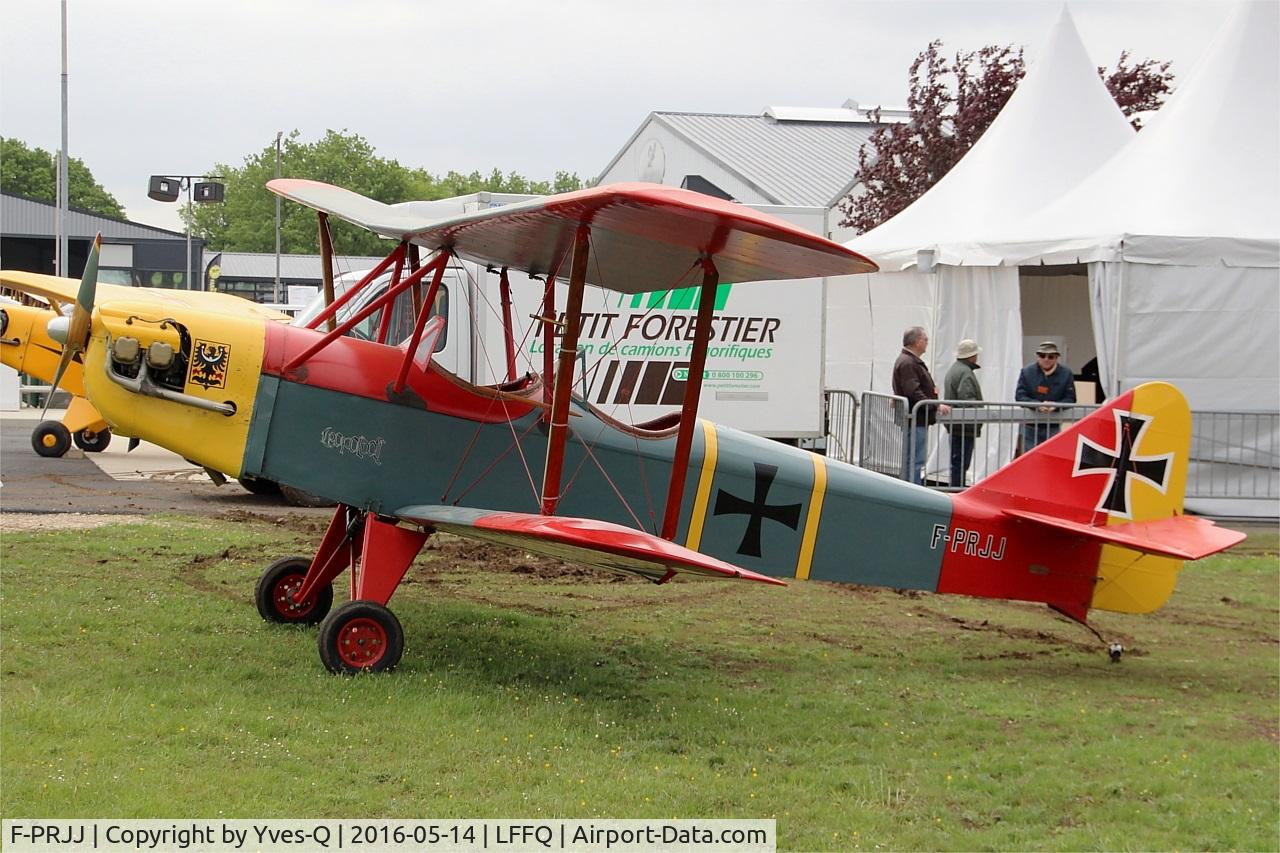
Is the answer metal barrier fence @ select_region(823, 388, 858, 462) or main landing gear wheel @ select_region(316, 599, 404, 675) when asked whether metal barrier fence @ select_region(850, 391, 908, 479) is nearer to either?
metal barrier fence @ select_region(823, 388, 858, 462)

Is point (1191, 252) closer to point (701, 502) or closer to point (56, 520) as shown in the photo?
point (701, 502)

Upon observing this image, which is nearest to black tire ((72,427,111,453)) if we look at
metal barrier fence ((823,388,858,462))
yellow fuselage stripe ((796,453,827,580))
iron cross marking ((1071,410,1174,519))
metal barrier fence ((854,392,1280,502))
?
metal barrier fence ((823,388,858,462))

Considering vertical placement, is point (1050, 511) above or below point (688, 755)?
above

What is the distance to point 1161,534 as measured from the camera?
763 cm

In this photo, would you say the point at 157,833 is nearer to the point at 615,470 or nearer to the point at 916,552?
the point at 615,470

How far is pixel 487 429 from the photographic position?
23.1ft

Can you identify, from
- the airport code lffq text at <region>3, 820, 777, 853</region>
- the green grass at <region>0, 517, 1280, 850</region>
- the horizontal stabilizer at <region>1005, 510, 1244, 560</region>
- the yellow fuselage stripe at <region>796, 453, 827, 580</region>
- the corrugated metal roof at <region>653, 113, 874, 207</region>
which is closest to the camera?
the airport code lffq text at <region>3, 820, 777, 853</region>

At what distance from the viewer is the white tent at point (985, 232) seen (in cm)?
1460

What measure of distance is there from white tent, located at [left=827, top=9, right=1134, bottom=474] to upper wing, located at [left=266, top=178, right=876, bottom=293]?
25.9 ft

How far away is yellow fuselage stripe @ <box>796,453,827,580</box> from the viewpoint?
7582 mm

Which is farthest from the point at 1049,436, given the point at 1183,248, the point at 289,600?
the point at 289,600

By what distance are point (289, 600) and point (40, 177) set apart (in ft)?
329

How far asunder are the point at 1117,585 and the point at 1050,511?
2.12ft

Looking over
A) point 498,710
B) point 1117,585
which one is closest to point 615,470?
point 498,710
